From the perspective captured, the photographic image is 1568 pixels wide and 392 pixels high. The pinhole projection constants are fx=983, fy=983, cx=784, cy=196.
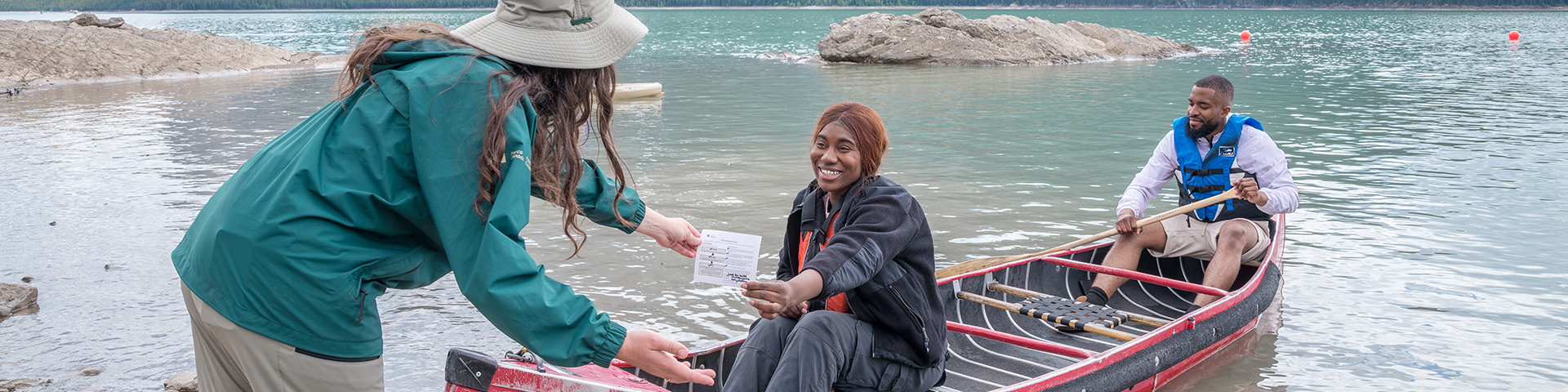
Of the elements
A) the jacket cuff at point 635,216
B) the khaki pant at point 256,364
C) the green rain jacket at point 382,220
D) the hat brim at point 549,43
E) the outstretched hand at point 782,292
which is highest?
the hat brim at point 549,43

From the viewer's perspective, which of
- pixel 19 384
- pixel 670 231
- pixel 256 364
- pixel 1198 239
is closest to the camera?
pixel 256 364

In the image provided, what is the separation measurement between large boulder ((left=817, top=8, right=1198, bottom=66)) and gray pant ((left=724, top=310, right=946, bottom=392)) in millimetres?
25519

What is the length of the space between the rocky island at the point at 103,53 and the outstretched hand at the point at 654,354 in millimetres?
25910

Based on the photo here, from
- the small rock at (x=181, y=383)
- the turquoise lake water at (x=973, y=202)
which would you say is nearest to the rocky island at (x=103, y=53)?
the turquoise lake water at (x=973, y=202)

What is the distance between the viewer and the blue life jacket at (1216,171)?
6098 millimetres

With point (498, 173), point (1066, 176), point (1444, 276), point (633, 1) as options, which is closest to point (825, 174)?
point (498, 173)

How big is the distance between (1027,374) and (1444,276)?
12.8ft

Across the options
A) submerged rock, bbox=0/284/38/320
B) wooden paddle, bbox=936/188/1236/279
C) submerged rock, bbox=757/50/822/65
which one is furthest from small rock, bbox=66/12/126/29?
wooden paddle, bbox=936/188/1236/279

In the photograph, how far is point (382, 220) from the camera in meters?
2.01

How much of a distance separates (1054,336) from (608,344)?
4.23 metres

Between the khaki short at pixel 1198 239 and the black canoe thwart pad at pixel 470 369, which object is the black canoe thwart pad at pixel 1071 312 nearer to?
the khaki short at pixel 1198 239

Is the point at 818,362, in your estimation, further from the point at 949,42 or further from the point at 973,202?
the point at 949,42

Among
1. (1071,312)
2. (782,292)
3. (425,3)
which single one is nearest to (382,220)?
(782,292)

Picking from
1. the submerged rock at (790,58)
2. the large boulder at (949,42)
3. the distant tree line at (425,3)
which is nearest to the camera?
the large boulder at (949,42)
